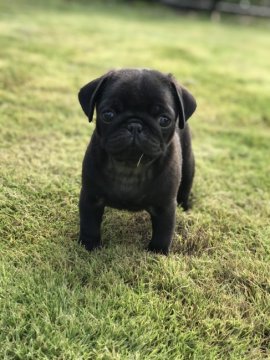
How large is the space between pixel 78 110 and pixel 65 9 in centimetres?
1239

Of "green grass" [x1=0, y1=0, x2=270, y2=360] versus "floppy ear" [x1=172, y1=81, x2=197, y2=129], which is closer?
→ "green grass" [x1=0, y1=0, x2=270, y2=360]

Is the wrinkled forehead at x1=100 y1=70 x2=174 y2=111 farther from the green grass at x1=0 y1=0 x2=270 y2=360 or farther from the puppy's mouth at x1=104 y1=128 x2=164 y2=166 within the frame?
the green grass at x1=0 y1=0 x2=270 y2=360

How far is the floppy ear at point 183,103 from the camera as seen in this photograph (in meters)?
3.41

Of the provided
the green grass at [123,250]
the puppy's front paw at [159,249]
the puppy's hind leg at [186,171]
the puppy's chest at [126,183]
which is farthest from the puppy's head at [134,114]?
the puppy's hind leg at [186,171]

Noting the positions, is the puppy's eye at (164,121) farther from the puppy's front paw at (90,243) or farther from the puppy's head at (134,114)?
the puppy's front paw at (90,243)

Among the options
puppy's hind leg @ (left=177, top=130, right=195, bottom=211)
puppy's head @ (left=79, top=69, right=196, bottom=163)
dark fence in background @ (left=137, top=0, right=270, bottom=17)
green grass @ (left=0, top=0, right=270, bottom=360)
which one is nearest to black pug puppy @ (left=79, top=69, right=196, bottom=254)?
puppy's head @ (left=79, top=69, right=196, bottom=163)

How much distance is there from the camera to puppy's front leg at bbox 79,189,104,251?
3564 mm

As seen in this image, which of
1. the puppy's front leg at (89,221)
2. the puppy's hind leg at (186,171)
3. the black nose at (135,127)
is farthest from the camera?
the puppy's hind leg at (186,171)

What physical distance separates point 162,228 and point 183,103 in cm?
92

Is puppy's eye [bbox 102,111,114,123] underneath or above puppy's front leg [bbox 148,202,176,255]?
above

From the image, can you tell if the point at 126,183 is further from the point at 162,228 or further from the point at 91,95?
the point at 91,95

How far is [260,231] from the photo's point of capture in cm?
427

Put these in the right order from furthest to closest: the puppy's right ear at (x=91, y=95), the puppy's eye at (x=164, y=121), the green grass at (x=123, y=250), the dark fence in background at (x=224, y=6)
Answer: the dark fence in background at (x=224, y=6) < the puppy's right ear at (x=91, y=95) < the puppy's eye at (x=164, y=121) < the green grass at (x=123, y=250)

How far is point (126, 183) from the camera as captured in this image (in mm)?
3477
